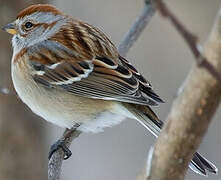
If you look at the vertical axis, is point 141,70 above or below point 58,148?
below

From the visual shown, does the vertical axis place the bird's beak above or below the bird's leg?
above

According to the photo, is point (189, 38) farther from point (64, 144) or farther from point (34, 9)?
point (34, 9)

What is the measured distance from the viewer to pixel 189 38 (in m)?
1.29

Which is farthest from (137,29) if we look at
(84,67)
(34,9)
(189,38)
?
(189,38)

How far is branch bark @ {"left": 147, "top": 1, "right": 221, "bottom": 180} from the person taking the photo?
1.41 metres

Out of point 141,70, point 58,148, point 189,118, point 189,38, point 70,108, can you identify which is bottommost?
point 141,70

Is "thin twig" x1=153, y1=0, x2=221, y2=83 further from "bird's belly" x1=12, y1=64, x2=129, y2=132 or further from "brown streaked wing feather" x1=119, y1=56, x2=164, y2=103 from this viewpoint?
"bird's belly" x1=12, y1=64, x2=129, y2=132

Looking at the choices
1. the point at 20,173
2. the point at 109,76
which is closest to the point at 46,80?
the point at 109,76

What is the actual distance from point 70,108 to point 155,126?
2.25 ft

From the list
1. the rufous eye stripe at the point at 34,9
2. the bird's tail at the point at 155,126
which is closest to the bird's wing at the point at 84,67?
the bird's tail at the point at 155,126

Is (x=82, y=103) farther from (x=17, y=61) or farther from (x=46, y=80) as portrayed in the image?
(x=17, y=61)

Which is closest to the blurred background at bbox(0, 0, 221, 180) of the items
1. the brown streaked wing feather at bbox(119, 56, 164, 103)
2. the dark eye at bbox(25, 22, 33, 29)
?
the dark eye at bbox(25, 22, 33, 29)

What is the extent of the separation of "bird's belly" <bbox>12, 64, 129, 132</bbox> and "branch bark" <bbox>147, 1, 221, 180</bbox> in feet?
5.77

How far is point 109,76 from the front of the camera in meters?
3.37
